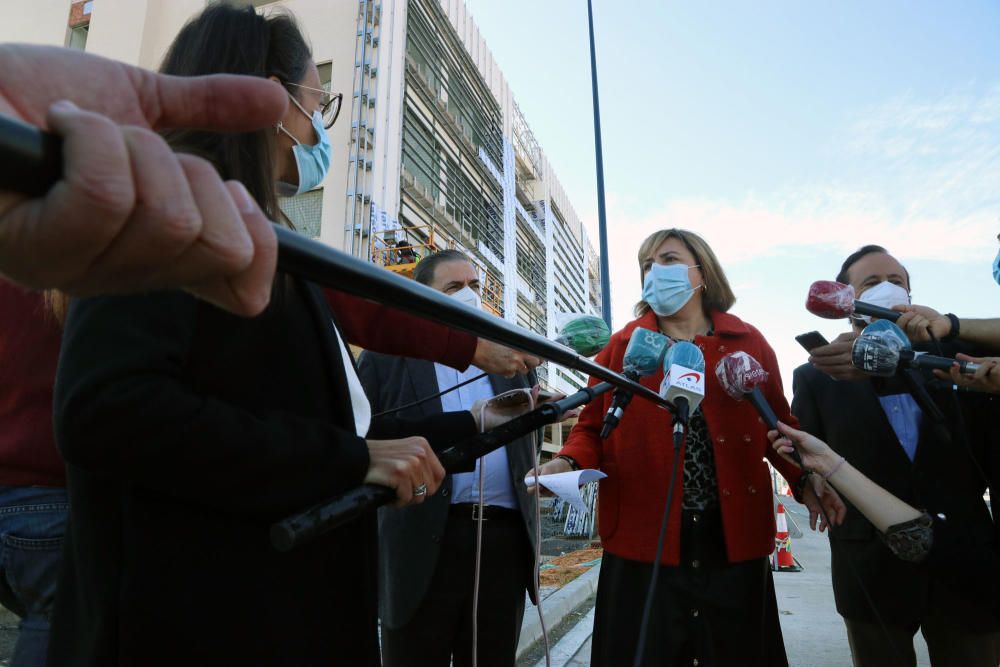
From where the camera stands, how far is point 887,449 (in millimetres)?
2357

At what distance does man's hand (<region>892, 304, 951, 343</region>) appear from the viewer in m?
2.06

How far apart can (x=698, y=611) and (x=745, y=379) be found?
0.78 m

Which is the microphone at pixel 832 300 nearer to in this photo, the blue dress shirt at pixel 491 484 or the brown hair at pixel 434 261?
the blue dress shirt at pixel 491 484

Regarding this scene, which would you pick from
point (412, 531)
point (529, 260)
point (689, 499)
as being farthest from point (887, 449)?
point (529, 260)

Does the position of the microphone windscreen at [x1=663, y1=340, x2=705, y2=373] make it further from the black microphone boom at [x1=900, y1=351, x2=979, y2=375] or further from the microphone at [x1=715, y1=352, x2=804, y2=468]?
the black microphone boom at [x1=900, y1=351, x2=979, y2=375]

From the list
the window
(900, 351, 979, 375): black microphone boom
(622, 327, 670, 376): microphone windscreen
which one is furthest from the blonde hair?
the window

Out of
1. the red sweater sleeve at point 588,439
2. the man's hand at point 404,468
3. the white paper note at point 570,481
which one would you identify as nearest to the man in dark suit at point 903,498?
the red sweater sleeve at point 588,439

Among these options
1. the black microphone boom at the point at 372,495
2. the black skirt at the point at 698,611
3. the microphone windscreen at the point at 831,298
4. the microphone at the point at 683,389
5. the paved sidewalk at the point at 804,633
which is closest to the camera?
the black microphone boom at the point at 372,495

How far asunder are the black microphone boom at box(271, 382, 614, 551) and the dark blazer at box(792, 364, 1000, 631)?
135 cm

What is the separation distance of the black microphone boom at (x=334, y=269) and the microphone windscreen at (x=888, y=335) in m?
1.41

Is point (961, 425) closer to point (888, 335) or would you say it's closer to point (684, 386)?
point (888, 335)

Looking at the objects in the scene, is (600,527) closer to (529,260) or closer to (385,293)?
(385,293)

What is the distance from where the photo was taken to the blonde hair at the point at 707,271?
2.60 metres

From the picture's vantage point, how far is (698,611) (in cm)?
197
